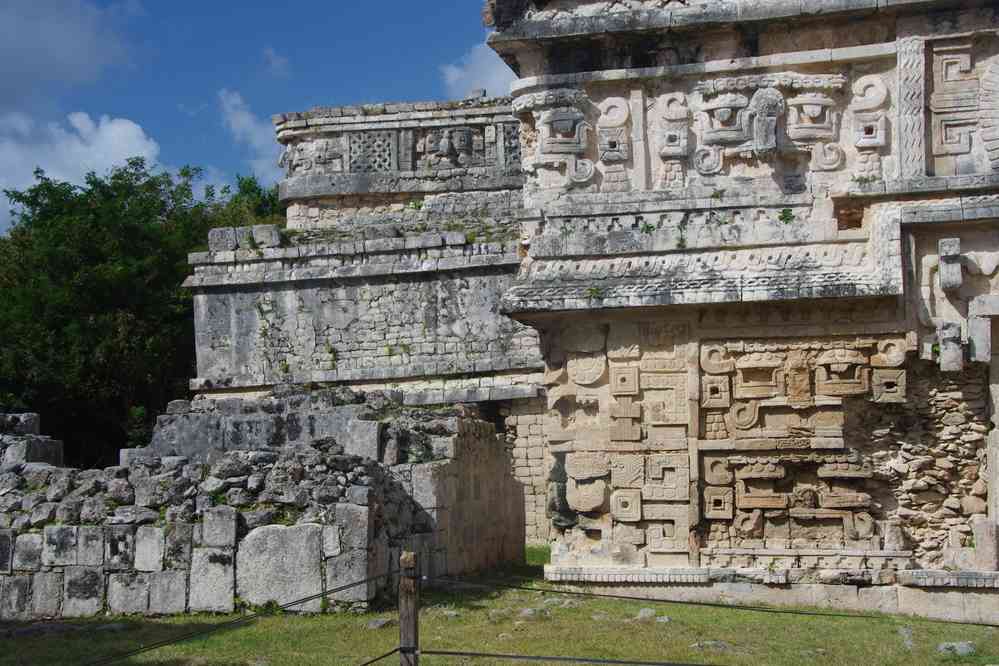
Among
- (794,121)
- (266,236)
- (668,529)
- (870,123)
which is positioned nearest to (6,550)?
(668,529)

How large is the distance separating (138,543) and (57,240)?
15.5 meters

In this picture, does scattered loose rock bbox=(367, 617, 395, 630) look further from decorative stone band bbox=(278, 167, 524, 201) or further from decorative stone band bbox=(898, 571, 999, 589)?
decorative stone band bbox=(278, 167, 524, 201)

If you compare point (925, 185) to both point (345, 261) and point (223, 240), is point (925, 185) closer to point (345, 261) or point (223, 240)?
point (345, 261)

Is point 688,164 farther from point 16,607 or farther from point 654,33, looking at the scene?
point 16,607

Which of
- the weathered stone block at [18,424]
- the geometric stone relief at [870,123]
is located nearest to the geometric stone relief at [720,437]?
the geometric stone relief at [870,123]

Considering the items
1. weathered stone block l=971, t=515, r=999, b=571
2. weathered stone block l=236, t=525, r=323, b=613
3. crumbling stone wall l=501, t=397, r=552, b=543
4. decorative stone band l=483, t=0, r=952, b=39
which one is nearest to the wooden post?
weathered stone block l=236, t=525, r=323, b=613

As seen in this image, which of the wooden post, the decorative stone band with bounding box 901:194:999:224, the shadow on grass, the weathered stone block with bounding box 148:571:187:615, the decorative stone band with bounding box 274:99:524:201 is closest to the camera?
the wooden post

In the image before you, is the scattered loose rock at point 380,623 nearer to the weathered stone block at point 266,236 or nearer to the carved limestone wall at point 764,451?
the carved limestone wall at point 764,451

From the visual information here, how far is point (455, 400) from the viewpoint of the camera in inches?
841

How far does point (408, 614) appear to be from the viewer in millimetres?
7699

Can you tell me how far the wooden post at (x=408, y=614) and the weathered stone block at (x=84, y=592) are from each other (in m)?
4.57

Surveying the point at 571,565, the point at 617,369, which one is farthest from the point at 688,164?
the point at 571,565

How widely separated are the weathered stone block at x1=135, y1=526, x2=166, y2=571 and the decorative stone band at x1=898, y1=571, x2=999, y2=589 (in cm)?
593

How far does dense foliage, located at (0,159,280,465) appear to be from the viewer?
24734 mm
